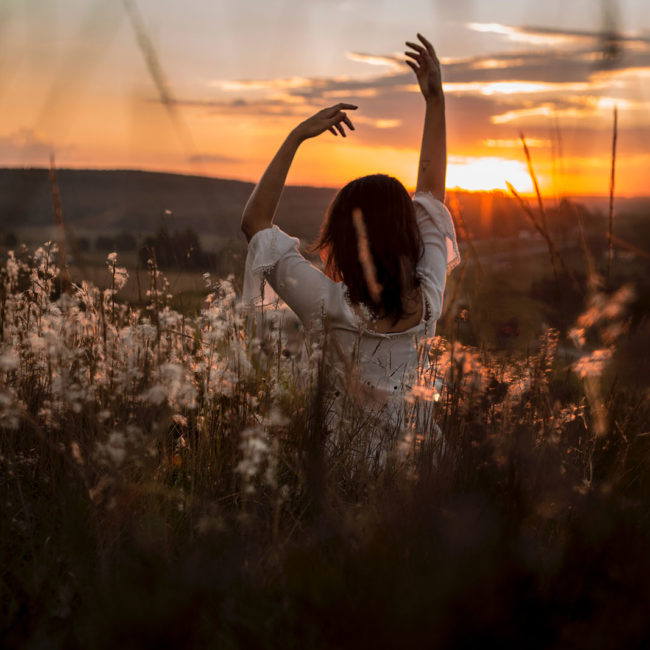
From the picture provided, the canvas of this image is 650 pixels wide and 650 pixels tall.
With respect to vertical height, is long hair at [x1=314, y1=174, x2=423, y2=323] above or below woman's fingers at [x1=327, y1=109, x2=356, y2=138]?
below

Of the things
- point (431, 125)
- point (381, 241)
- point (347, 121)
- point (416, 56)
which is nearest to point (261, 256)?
point (381, 241)

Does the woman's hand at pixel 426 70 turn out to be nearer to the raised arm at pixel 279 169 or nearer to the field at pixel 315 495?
the raised arm at pixel 279 169

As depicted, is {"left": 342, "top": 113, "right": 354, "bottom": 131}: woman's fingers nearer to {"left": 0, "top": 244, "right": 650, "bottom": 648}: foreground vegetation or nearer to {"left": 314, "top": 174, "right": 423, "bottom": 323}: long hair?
{"left": 314, "top": 174, "right": 423, "bottom": 323}: long hair

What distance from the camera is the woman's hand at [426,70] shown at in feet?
11.0

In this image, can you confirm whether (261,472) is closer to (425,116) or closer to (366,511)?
(366,511)

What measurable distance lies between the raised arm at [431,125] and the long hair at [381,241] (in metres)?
0.38

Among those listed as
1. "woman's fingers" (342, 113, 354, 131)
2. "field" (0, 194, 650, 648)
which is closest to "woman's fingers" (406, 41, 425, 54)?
"woman's fingers" (342, 113, 354, 131)

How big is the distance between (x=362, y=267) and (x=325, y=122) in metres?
0.73

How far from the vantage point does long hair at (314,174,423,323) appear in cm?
290

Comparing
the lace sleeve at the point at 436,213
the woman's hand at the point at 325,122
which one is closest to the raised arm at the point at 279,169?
the woman's hand at the point at 325,122

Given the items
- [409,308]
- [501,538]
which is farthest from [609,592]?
[409,308]

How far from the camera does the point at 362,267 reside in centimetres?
284

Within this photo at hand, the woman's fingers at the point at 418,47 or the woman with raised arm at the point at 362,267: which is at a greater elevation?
the woman's fingers at the point at 418,47

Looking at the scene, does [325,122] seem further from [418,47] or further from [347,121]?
[418,47]
